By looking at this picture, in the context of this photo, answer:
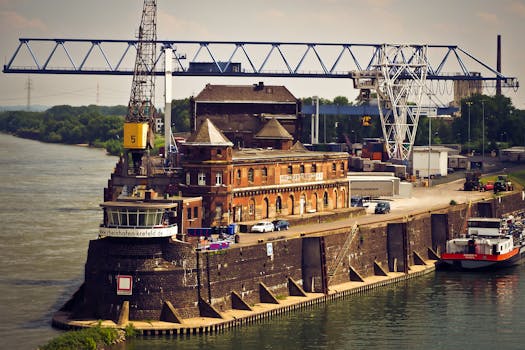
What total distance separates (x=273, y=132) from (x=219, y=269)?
58.7 m

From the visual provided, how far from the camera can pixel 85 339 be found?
95.9 m

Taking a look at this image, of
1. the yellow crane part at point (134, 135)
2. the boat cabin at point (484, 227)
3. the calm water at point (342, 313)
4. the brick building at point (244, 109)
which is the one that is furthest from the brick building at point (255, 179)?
the boat cabin at point (484, 227)

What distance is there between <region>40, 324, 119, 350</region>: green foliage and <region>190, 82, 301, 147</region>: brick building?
74786 millimetres

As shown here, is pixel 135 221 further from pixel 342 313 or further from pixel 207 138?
pixel 207 138

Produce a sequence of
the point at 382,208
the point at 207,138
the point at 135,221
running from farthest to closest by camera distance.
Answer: the point at 382,208
the point at 207,138
the point at 135,221

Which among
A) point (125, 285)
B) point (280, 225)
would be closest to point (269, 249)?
point (280, 225)

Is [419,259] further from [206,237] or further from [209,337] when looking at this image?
[209,337]

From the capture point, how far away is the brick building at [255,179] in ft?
415

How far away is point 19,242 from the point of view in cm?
14500

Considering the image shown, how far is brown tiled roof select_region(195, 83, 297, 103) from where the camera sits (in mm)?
177375

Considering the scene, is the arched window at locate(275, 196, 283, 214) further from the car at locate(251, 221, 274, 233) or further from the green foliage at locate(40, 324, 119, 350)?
the green foliage at locate(40, 324, 119, 350)

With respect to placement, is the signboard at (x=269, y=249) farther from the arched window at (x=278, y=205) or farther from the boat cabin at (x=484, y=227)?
the boat cabin at (x=484, y=227)

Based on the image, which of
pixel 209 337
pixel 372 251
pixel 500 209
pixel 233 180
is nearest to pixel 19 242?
pixel 233 180

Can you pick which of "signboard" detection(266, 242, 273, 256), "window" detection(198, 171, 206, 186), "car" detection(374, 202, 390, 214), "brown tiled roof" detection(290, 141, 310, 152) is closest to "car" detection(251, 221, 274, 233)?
"window" detection(198, 171, 206, 186)
